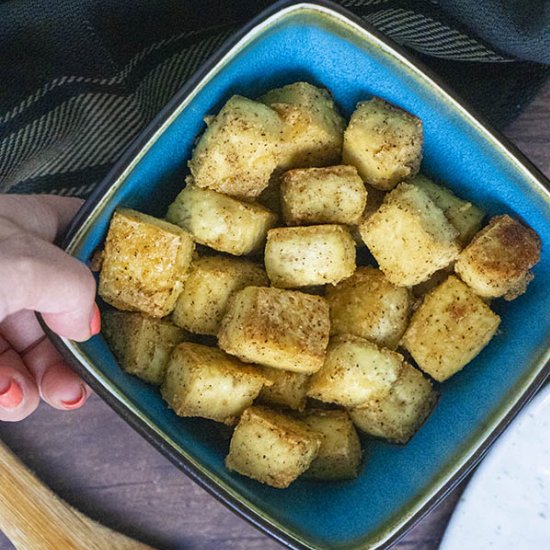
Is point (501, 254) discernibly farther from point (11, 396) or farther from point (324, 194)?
point (11, 396)

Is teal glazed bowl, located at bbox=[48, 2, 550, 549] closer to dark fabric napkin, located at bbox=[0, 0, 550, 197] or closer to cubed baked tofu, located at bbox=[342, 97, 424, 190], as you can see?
cubed baked tofu, located at bbox=[342, 97, 424, 190]

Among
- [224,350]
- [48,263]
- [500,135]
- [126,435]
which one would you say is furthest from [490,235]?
[126,435]

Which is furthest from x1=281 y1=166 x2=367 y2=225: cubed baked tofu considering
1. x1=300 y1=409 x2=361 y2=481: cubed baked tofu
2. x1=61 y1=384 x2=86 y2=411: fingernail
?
x1=61 y1=384 x2=86 y2=411: fingernail

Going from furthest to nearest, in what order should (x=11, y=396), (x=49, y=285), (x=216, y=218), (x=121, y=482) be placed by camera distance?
Answer: (x=121, y=482), (x=11, y=396), (x=216, y=218), (x=49, y=285)

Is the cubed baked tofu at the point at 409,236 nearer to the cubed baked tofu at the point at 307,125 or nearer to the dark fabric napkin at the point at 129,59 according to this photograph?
the cubed baked tofu at the point at 307,125

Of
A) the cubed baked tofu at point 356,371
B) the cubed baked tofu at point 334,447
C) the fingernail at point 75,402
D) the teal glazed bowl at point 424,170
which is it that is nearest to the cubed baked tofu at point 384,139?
the teal glazed bowl at point 424,170

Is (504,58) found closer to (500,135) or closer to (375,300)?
(500,135)

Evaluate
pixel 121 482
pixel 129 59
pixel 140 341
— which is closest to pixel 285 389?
pixel 140 341
